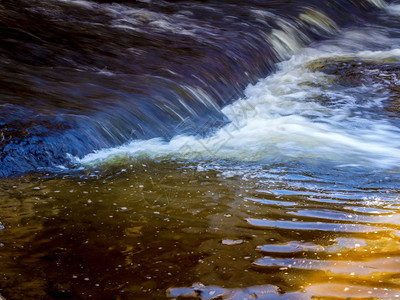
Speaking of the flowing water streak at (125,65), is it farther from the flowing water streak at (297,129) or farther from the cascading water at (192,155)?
the flowing water streak at (297,129)

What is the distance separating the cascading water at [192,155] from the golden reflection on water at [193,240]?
0.01 m

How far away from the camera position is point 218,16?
28.1 feet

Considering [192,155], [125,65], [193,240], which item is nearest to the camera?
[193,240]

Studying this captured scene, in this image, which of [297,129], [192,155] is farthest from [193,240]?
[297,129]

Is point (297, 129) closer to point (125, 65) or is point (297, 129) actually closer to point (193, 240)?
point (125, 65)

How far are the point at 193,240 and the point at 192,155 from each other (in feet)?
5.46

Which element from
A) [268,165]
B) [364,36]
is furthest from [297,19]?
[268,165]

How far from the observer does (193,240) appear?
2.63 metres

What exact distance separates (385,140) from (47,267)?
3423 millimetres

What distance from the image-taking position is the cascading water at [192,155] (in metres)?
2.35

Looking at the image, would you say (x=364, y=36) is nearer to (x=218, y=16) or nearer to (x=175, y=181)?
(x=218, y=16)

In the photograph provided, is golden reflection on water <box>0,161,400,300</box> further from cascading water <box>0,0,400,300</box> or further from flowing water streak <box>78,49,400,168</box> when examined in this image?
flowing water streak <box>78,49,400,168</box>

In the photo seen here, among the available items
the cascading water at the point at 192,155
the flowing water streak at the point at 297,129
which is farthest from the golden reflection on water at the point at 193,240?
the flowing water streak at the point at 297,129

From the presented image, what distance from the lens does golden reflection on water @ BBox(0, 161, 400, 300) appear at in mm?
2219
